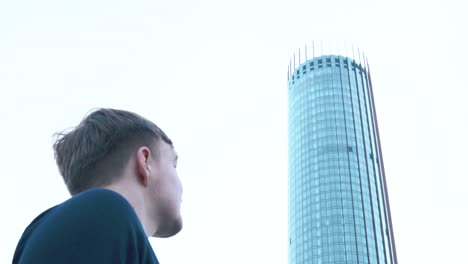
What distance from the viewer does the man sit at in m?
1.83

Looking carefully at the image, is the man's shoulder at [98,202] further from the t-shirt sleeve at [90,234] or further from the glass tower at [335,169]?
the glass tower at [335,169]

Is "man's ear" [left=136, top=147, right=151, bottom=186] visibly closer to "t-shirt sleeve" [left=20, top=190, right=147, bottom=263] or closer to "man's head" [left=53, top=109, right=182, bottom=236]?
"man's head" [left=53, top=109, right=182, bottom=236]

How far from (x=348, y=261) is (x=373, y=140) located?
34680mm

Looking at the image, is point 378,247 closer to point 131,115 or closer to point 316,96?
point 316,96

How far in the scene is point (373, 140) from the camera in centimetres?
13788

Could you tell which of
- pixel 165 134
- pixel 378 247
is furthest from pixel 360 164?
pixel 165 134

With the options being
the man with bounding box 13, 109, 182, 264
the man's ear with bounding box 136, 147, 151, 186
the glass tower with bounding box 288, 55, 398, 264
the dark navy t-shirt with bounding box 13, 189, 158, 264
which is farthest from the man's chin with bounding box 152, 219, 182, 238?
the glass tower with bounding box 288, 55, 398, 264

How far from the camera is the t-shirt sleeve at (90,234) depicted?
1.76 metres

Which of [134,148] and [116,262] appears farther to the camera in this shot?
[134,148]

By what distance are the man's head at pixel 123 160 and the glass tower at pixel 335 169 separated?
11701 cm

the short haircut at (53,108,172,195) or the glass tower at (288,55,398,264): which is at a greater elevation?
the glass tower at (288,55,398,264)

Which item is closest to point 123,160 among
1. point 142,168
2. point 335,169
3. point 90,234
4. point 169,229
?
point 142,168

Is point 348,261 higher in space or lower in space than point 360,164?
lower

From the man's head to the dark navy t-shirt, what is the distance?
14.1 inches
